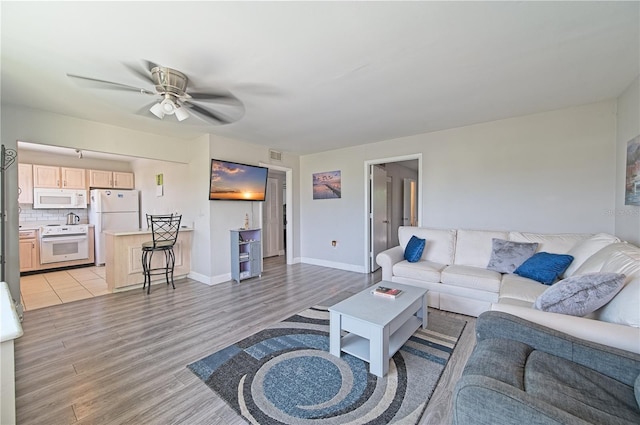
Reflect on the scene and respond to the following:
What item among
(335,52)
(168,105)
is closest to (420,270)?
(335,52)

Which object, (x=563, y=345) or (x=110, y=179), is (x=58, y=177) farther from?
(x=563, y=345)

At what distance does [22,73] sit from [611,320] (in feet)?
15.6

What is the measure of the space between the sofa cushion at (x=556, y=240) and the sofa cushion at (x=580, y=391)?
2138mm

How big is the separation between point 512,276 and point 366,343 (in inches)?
73.8

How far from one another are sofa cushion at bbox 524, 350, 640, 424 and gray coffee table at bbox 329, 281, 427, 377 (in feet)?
2.81

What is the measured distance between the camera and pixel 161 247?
393cm

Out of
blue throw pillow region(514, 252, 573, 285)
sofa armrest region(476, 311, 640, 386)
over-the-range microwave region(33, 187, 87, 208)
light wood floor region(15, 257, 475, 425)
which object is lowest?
light wood floor region(15, 257, 475, 425)

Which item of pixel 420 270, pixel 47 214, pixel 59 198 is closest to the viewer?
pixel 420 270

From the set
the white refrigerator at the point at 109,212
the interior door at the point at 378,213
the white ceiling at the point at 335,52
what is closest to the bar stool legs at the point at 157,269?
the white ceiling at the point at 335,52

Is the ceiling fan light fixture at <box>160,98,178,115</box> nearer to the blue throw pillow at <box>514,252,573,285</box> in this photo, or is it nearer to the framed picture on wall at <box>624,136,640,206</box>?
the blue throw pillow at <box>514,252,573,285</box>

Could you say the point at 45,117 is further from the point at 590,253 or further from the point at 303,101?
the point at 590,253

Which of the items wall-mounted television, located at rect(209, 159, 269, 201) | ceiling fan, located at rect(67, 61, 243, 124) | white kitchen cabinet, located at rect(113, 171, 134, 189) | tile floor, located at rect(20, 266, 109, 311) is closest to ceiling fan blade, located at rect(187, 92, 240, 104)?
ceiling fan, located at rect(67, 61, 243, 124)

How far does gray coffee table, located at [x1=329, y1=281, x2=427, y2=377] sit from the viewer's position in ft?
6.07

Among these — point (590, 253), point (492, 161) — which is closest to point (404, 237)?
point (492, 161)
